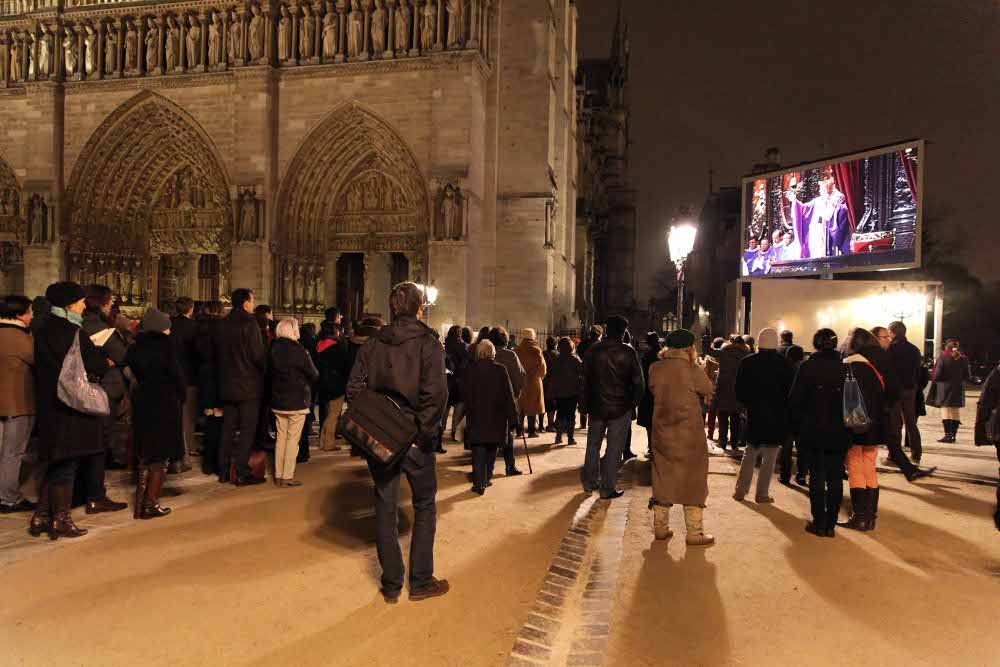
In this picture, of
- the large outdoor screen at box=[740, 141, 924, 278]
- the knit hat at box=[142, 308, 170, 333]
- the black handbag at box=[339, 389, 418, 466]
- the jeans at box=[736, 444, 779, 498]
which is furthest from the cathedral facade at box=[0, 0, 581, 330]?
the black handbag at box=[339, 389, 418, 466]

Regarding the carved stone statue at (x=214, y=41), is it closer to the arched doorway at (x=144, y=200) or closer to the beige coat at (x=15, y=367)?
the arched doorway at (x=144, y=200)

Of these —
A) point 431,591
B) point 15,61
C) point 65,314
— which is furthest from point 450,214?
point 15,61

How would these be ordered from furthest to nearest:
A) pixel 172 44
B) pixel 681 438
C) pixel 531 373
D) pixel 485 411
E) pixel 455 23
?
1. pixel 172 44
2. pixel 455 23
3. pixel 531 373
4. pixel 485 411
5. pixel 681 438

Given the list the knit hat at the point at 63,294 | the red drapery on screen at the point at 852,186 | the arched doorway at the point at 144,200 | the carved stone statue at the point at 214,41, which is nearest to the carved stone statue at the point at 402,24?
the carved stone statue at the point at 214,41

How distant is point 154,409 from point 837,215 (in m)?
17.2

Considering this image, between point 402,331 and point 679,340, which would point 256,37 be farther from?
point 402,331

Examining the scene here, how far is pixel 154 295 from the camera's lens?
76.5 ft

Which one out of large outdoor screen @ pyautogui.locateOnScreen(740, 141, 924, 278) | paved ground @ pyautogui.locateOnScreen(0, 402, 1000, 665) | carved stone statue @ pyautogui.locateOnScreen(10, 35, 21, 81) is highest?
carved stone statue @ pyautogui.locateOnScreen(10, 35, 21, 81)

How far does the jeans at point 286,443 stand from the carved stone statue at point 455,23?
50.3 ft

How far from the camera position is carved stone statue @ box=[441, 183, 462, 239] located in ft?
61.0

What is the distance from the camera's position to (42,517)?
4891 mm

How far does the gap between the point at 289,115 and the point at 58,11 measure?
28.4 feet

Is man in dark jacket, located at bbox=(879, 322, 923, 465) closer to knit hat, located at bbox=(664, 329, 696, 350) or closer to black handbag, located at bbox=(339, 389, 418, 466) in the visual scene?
knit hat, located at bbox=(664, 329, 696, 350)

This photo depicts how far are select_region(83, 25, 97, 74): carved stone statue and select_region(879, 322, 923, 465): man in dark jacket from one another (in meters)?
23.8
